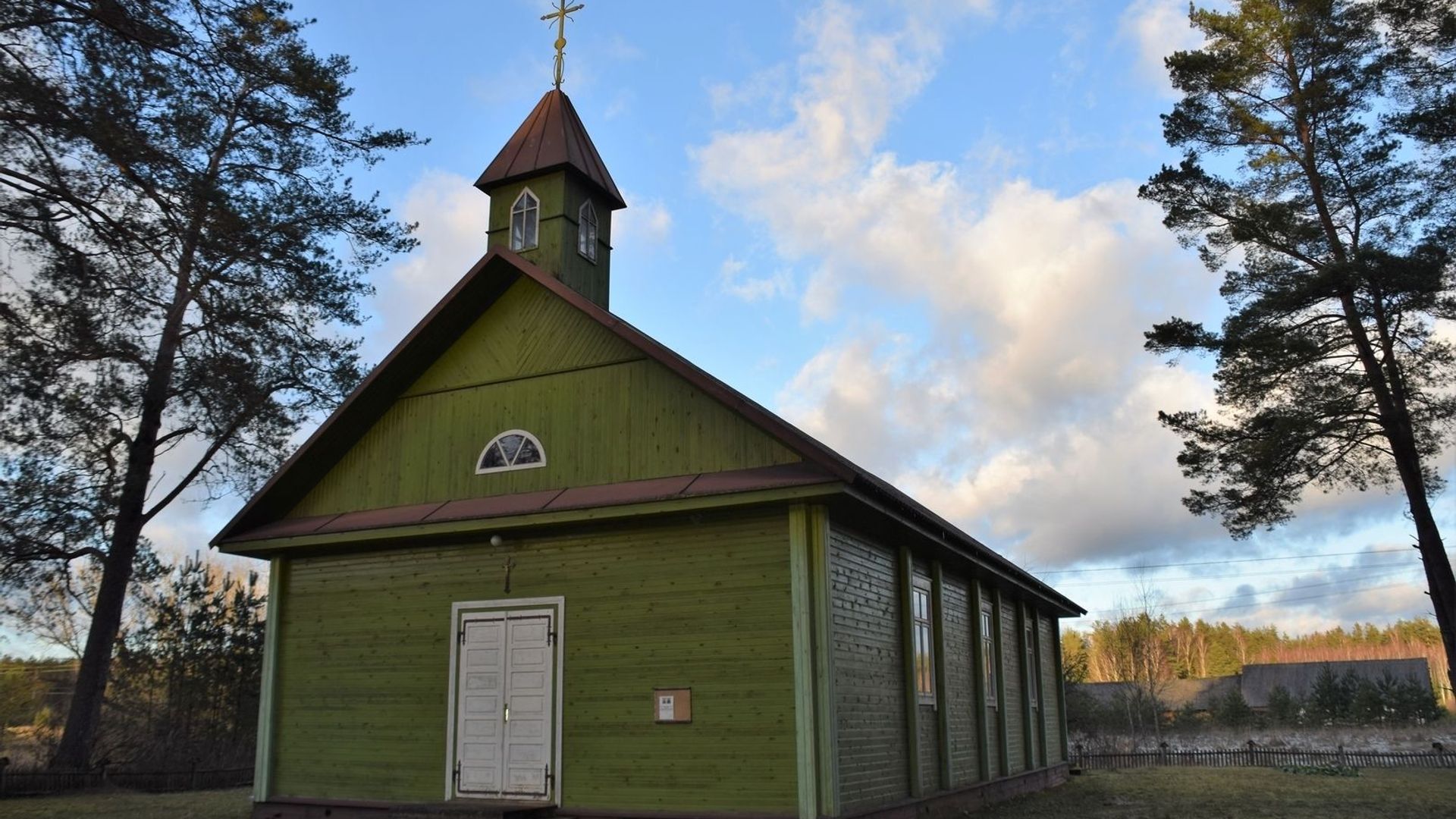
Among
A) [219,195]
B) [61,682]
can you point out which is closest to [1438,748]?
[219,195]

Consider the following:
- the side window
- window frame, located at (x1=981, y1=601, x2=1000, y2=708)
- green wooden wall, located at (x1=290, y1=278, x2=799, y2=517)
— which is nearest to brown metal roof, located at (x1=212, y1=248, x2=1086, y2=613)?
green wooden wall, located at (x1=290, y1=278, x2=799, y2=517)

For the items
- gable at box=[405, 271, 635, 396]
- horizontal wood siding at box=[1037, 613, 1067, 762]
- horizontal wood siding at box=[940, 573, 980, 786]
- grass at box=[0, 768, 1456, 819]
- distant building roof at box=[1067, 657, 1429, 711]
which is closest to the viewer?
gable at box=[405, 271, 635, 396]

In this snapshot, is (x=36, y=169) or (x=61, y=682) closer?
(x=36, y=169)

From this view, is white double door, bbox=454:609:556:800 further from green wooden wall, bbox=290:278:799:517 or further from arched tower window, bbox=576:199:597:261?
arched tower window, bbox=576:199:597:261

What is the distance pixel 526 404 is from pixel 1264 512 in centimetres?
1439

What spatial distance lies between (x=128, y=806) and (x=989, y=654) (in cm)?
1219

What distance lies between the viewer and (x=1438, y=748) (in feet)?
82.3

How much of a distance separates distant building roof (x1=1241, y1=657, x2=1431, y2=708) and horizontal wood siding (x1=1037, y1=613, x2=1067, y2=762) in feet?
113

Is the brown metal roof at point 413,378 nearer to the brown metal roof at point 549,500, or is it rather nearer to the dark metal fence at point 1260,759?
the brown metal roof at point 549,500

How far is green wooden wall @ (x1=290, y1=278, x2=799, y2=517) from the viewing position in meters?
11.3

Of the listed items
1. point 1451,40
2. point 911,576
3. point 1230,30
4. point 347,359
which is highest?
point 1230,30

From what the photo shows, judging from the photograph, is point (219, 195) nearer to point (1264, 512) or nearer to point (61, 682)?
point (1264, 512)

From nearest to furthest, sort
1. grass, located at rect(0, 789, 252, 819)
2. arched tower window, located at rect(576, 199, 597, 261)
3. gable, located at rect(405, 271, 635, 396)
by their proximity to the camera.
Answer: gable, located at rect(405, 271, 635, 396), grass, located at rect(0, 789, 252, 819), arched tower window, located at rect(576, 199, 597, 261)

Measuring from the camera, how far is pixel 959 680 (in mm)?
14609
